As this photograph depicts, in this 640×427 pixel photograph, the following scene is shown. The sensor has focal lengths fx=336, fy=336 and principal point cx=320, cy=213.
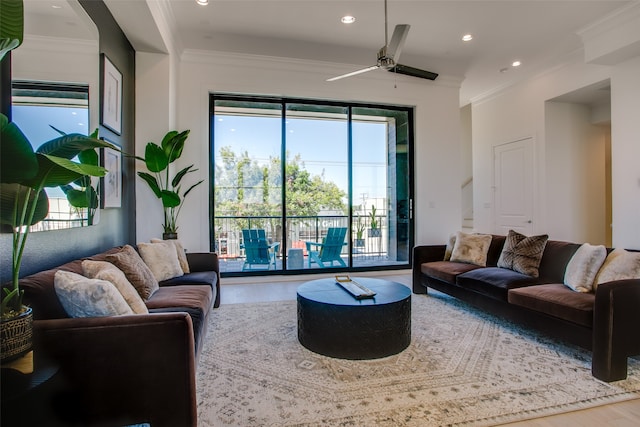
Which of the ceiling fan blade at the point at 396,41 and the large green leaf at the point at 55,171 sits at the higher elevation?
the ceiling fan blade at the point at 396,41

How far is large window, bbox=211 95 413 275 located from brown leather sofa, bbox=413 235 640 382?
1.78 metres

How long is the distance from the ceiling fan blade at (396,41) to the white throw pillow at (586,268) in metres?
2.48

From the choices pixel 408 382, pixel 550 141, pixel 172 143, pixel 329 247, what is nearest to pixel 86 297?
pixel 408 382

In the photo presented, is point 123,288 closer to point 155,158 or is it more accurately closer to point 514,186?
point 155,158

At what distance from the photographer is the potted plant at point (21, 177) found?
132cm

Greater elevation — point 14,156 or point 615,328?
point 14,156

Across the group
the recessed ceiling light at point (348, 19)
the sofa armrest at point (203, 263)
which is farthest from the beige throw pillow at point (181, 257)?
the recessed ceiling light at point (348, 19)

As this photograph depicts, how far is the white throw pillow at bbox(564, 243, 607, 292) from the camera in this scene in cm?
273

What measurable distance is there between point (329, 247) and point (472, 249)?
227 centimetres

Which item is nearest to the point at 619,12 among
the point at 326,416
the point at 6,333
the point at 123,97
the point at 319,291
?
the point at 319,291

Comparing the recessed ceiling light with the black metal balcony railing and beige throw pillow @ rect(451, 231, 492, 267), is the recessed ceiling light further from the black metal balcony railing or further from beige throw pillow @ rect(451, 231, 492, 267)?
beige throw pillow @ rect(451, 231, 492, 267)

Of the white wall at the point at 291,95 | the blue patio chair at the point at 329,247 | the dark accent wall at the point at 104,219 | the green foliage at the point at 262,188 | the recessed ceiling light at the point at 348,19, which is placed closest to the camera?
the dark accent wall at the point at 104,219

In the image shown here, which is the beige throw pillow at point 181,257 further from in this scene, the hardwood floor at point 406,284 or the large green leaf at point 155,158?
the large green leaf at point 155,158

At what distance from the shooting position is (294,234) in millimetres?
5504
